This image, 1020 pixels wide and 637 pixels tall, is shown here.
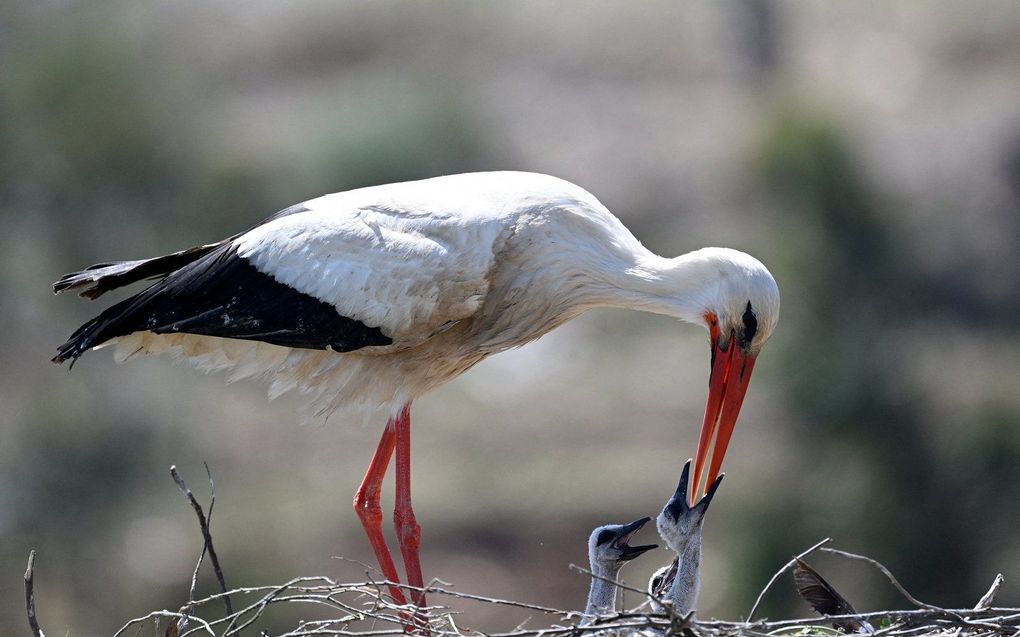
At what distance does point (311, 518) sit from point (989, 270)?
8516 mm

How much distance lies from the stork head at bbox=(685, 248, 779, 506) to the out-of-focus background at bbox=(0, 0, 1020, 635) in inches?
338

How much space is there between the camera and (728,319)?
20.0ft

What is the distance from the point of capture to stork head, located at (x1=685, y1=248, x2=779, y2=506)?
19.9 feet

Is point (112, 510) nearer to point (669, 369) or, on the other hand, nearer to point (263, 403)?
point (263, 403)

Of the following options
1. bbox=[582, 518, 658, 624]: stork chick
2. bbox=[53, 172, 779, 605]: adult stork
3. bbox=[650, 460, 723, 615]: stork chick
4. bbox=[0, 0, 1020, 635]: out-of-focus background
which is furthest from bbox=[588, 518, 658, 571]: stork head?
bbox=[0, 0, 1020, 635]: out-of-focus background

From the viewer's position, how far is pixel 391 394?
662 centimetres

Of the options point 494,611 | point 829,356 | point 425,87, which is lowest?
point 494,611

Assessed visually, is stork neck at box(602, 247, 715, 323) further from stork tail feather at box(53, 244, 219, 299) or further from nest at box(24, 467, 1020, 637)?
stork tail feather at box(53, 244, 219, 299)

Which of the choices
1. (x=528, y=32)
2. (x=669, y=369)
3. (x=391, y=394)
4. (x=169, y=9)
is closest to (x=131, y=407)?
(x=669, y=369)

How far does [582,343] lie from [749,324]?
1506 centimetres

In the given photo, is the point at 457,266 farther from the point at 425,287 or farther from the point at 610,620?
the point at 610,620

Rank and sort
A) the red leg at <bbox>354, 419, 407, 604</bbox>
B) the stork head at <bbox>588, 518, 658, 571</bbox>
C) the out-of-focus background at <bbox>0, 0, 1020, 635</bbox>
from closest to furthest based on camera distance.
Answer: the stork head at <bbox>588, 518, 658, 571</bbox>, the red leg at <bbox>354, 419, 407, 604</bbox>, the out-of-focus background at <bbox>0, 0, 1020, 635</bbox>

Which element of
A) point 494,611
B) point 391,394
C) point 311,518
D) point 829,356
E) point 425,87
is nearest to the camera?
point 391,394

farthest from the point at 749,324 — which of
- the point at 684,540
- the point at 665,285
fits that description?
the point at 684,540
